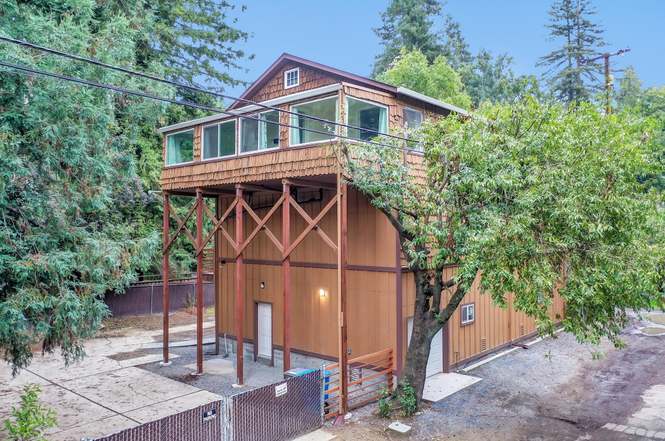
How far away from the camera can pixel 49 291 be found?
812cm

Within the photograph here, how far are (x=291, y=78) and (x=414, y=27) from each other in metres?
25.0

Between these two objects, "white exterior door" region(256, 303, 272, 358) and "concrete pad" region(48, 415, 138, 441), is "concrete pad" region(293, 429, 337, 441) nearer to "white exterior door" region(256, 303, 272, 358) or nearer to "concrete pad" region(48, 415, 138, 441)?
"concrete pad" region(48, 415, 138, 441)

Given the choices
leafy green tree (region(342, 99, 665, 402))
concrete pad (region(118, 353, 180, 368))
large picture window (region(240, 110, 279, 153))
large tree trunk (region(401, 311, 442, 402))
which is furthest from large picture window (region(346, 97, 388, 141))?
concrete pad (region(118, 353, 180, 368))

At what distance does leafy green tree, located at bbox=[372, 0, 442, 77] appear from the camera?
36781 mm

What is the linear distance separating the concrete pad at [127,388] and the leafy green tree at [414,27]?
1230 inches

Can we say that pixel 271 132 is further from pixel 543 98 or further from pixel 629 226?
pixel 629 226

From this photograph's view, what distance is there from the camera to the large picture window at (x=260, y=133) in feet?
35.8

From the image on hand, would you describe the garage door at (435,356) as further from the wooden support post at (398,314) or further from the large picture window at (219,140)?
the large picture window at (219,140)

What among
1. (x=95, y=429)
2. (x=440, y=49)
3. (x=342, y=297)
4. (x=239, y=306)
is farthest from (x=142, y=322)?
(x=440, y=49)

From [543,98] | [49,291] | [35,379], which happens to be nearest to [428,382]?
[543,98]

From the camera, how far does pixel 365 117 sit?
10.3 meters

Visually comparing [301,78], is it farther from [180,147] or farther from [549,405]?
[549,405]

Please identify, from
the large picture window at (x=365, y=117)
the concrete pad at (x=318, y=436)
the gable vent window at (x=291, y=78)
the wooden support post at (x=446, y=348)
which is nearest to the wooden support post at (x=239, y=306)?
the concrete pad at (x=318, y=436)

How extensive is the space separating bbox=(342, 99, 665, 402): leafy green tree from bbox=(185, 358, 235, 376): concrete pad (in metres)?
5.13
